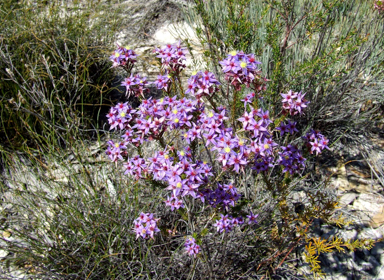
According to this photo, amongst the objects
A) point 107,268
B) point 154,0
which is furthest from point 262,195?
point 154,0

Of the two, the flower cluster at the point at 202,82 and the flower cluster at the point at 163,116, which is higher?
the flower cluster at the point at 202,82

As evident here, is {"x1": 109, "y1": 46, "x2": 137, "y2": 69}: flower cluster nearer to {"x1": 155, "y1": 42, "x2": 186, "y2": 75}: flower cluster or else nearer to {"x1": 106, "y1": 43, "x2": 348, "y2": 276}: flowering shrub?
{"x1": 106, "y1": 43, "x2": 348, "y2": 276}: flowering shrub

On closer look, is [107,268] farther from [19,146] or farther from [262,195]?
[19,146]

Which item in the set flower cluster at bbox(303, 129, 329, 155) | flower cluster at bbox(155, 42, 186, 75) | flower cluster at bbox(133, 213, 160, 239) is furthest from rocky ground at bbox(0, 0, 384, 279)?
flower cluster at bbox(155, 42, 186, 75)

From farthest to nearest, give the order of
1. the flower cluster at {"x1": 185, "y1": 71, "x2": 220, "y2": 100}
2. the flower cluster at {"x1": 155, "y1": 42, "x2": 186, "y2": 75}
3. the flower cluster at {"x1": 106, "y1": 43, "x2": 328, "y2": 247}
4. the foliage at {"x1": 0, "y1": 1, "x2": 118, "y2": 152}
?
the foliage at {"x1": 0, "y1": 1, "x2": 118, "y2": 152} → the flower cluster at {"x1": 155, "y1": 42, "x2": 186, "y2": 75} → the flower cluster at {"x1": 185, "y1": 71, "x2": 220, "y2": 100} → the flower cluster at {"x1": 106, "y1": 43, "x2": 328, "y2": 247}

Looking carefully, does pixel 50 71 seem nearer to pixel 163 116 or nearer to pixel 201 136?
pixel 163 116

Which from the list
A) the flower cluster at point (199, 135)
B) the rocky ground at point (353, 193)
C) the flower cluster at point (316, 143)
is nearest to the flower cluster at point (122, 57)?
the flower cluster at point (199, 135)

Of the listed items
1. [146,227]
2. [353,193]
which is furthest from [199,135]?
[353,193]

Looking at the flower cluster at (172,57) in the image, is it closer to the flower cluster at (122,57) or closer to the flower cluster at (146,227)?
the flower cluster at (122,57)

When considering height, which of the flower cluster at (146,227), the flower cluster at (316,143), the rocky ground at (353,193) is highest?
the flower cluster at (316,143)

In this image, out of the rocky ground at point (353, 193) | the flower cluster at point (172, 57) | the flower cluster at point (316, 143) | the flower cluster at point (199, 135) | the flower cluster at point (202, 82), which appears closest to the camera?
the flower cluster at point (199, 135)

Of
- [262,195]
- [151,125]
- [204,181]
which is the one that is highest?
[151,125]
